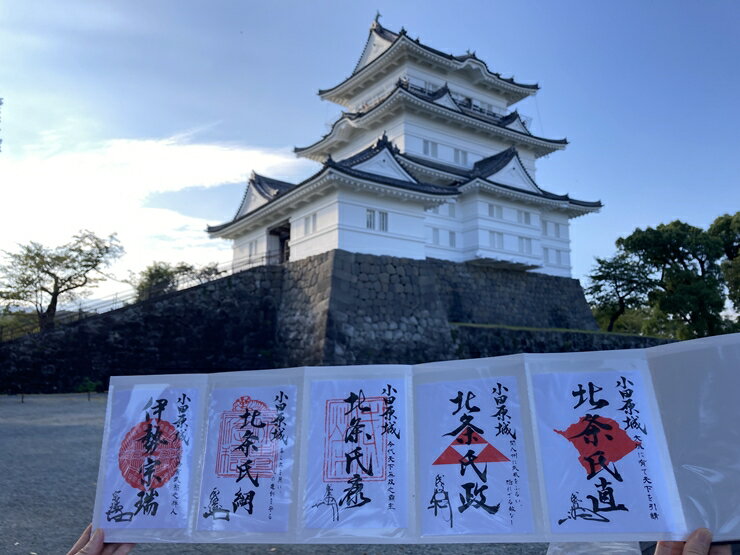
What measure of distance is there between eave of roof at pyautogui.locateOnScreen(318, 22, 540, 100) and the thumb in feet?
76.0

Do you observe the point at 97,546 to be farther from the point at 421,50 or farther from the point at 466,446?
the point at 421,50

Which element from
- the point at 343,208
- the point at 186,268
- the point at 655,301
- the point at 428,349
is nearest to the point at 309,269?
the point at 343,208

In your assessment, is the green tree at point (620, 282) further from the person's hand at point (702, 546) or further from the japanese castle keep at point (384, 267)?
the person's hand at point (702, 546)

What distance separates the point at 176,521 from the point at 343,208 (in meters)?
13.7

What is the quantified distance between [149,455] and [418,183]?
15.4 meters

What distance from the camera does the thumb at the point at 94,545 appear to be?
92.7 inches

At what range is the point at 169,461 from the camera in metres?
2.55

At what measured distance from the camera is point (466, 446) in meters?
2.33

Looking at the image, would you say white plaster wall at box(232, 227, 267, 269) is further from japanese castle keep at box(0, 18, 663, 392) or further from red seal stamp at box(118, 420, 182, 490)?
red seal stamp at box(118, 420, 182, 490)

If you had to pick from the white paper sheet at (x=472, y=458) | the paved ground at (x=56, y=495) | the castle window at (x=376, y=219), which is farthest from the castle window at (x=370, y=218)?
the white paper sheet at (x=472, y=458)

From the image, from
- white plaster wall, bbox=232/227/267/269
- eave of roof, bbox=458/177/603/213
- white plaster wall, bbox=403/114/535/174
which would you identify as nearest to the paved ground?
white plaster wall, bbox=232/227/267/269

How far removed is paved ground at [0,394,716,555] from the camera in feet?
12.6

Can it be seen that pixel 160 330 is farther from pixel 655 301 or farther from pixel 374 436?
pixel 655 301

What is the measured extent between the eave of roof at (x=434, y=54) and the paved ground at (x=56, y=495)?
19.5 metres
